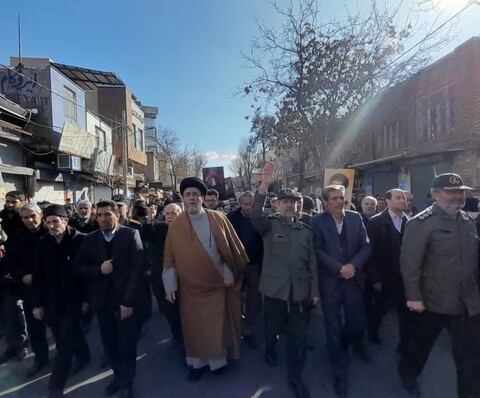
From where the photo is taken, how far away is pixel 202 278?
3855mm

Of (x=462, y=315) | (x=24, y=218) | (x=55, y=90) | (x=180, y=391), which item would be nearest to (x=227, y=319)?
(x=180, y=391)

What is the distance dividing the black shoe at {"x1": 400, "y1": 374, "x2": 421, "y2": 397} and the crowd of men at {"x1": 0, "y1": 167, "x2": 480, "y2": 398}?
0.4 inches

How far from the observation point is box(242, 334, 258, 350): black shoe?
4.67 metres

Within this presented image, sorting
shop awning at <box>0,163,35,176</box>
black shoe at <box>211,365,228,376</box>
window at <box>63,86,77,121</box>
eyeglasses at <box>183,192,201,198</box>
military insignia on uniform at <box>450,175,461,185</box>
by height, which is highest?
window at <box>63,86,77,121</box>

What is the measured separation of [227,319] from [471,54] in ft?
45.4

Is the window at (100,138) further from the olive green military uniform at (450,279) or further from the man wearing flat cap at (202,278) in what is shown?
the olive green military uniform at (450,279)

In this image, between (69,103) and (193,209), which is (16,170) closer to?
(69,103)

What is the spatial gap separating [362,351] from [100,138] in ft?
74.8

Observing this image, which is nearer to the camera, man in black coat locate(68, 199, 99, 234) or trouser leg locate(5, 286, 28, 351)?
trouser leg locate(5, 286, 28, 351)

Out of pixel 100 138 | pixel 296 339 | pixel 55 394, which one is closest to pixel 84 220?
pixel 55 394

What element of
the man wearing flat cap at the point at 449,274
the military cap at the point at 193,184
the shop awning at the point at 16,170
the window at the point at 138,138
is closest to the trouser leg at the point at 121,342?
the military cap at the point at 193,184

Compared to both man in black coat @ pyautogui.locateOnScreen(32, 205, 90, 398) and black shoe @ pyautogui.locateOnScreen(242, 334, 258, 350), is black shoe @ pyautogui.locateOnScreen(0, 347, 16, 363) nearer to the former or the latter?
man in black coat @ pyautogui.locateOnScreen(32, 205, 90, 398)

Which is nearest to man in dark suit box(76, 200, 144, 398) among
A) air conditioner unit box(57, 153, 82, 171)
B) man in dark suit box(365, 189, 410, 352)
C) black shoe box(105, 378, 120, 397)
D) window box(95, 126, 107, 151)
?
black shoe box(105, 378, 120, 397)

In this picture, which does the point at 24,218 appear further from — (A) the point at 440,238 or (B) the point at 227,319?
(A) the point at 440,238
